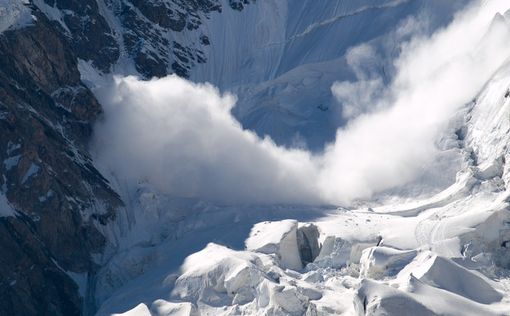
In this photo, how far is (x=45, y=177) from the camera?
112375 mm

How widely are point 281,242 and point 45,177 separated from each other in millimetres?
18742

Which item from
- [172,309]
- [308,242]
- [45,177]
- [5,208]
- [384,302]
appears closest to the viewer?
[384,302]

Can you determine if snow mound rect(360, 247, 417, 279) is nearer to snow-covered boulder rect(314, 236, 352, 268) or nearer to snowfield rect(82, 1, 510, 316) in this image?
snowfield rect(82, 1, 510, 316)

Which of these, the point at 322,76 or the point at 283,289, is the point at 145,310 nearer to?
the point at 283,289

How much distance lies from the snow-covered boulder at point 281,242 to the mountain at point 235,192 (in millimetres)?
161

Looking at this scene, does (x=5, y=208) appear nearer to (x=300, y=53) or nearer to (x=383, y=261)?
(x=383, y=261)

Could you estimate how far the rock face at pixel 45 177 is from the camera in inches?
4274

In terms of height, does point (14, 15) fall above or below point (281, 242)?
above

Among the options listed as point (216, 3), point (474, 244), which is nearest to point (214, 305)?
point (474, 244)

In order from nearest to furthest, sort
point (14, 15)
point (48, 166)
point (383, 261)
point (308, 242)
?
point (383, 261) → point (308, 242) → point (48, 166) → point (14, 15)

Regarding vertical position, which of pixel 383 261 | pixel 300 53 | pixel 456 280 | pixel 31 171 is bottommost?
pixel 456 280

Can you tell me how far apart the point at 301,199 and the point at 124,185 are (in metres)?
13.4

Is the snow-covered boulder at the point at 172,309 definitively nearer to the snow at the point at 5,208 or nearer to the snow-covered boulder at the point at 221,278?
the snow-covered boulder at the point at 221,278

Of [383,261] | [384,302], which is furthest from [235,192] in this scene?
[384,302]
